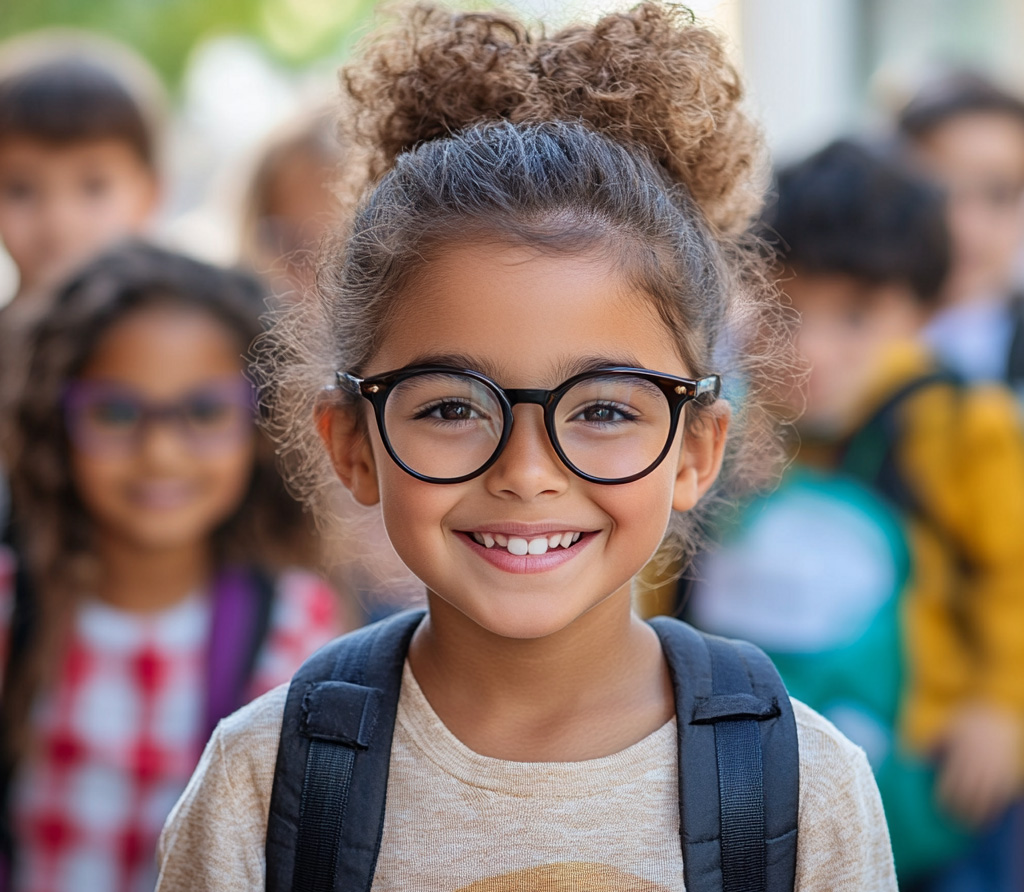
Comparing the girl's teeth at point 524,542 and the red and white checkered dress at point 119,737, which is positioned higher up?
the girl's teeth at point 524,542

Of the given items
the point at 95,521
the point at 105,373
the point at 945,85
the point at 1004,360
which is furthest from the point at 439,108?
the point at 945,85

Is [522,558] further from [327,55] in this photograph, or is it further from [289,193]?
[327,55]

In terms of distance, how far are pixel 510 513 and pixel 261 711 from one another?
50cm

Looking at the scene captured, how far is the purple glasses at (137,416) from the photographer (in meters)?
2.85

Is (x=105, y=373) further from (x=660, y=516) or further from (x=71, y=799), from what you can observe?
(x=660, y=516)

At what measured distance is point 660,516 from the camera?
1.68 metres

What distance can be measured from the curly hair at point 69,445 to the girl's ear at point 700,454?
154cm

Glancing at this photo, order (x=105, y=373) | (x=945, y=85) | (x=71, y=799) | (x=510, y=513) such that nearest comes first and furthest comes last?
(x=510, y=513)
(x=71, y=799)
(x=105, y=373)
(x=945, y=85)

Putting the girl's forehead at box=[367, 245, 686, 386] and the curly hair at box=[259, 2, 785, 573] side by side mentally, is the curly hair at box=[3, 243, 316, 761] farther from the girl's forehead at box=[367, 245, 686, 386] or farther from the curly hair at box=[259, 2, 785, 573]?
the girl's forehead at box=[367, 245, 686, 386]

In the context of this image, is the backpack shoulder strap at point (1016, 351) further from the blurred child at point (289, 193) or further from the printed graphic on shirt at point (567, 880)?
the printed graphic on shirt at point (567, 880)

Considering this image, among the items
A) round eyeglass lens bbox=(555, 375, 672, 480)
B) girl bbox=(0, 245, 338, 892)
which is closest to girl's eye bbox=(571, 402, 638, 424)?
round eyeglass lens bbox=(555, 375, 672, 480)

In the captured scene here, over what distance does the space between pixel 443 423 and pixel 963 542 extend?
6.76ft

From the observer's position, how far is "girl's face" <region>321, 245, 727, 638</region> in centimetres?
158

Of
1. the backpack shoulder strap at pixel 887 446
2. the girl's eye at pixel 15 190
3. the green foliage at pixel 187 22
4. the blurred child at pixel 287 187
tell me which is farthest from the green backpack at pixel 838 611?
the green foliage at pixel 187 22
